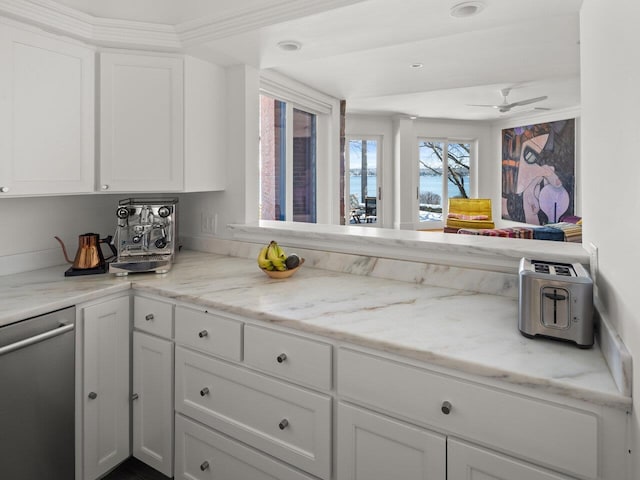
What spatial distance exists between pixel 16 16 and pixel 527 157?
24.3ft

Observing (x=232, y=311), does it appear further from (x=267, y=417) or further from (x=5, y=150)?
(x=5, y=150)

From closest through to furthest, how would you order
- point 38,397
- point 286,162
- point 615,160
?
point 615,160 → point 38,397 → point 286,162

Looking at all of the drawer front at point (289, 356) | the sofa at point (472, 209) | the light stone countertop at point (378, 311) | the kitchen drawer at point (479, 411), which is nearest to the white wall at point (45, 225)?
the light stone countertop at point (378, 311)

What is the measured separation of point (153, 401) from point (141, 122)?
4.52 ft

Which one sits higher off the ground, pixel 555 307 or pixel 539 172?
pixel 539 172

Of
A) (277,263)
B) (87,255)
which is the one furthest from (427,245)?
(87,255)

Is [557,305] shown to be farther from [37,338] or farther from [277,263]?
[37,338]

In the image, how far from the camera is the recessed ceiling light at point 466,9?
168cm

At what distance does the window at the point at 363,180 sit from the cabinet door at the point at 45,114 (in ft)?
17.5

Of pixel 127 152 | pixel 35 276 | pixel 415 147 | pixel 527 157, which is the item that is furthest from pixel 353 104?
pixel 35 276

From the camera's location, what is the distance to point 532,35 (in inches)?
101

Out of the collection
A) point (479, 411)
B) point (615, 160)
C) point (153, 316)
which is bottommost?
point (479, 411)

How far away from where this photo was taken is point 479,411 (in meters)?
1.09

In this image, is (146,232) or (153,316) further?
(146,232)
